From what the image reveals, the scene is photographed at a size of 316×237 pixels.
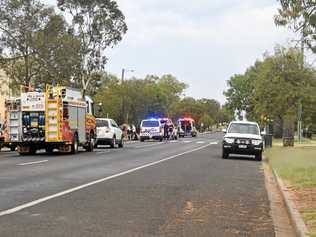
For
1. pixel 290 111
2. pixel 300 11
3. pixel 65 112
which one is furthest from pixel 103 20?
pixel 300 11

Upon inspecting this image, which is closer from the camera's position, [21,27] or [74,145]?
[74,145]

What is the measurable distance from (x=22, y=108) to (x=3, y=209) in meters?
18.0

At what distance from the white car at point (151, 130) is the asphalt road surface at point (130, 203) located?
3818 cm

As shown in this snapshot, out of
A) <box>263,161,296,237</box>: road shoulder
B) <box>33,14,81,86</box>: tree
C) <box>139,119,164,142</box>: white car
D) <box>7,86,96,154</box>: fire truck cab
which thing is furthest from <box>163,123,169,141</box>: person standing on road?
<box>263,161,296,237</box>: road shoulder

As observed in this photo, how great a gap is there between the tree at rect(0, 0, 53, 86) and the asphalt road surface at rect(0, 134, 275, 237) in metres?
31.6

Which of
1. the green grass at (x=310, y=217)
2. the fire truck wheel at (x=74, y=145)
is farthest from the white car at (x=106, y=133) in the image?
the green grass at (x=310, y=217)

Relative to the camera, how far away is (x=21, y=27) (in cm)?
4941

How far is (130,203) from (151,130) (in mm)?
45948

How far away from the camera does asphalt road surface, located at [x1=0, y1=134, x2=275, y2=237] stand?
9156 millimetres

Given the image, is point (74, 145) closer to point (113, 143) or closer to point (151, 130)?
point (113, 143)

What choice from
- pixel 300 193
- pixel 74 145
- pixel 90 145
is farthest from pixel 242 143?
pixel 300 193

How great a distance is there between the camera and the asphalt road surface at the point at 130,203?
916 centimetres

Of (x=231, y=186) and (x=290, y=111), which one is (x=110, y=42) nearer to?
(x=290, y=111)

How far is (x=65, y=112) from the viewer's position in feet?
93.9
